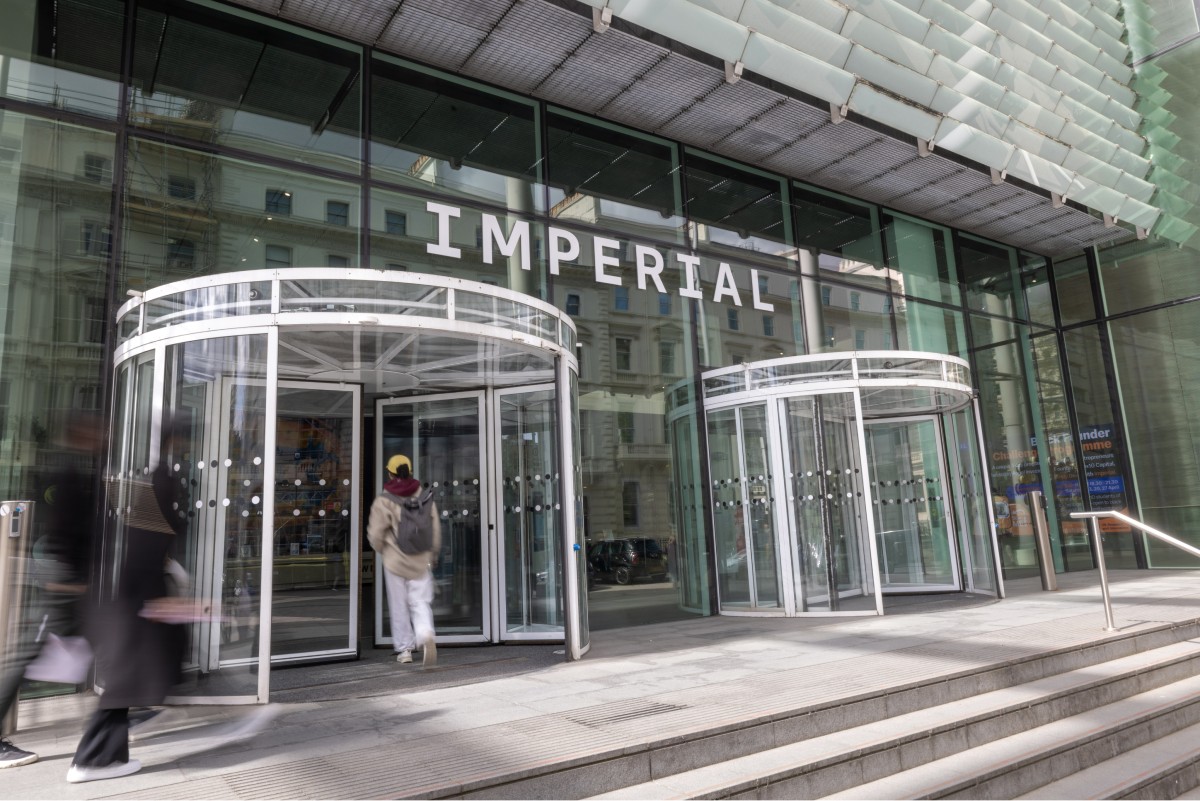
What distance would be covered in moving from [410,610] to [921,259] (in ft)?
40.1

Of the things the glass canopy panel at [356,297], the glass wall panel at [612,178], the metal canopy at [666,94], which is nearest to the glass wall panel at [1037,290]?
the metal canopy at [666,94]

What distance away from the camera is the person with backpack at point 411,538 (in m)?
7.17

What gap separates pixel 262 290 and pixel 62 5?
15.0ft

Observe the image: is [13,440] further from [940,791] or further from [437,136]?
[940,791]

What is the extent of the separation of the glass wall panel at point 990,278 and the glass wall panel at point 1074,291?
48.7 inches

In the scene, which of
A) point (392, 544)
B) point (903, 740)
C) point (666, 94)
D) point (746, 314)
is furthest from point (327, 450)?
point (746, 314)

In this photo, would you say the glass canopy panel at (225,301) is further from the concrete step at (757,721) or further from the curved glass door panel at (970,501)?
the curved glass door panel at (970,501)

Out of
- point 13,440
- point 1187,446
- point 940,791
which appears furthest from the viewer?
point 1187,446

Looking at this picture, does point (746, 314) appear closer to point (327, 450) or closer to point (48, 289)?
point (327, 450)

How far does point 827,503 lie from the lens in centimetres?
1031

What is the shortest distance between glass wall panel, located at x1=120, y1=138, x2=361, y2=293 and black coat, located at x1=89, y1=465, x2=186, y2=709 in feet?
13.7

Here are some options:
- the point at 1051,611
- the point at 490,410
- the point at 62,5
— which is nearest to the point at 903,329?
the point at 1051,611

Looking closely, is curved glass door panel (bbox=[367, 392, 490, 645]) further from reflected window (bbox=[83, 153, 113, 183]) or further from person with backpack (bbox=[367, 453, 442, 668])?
reflected window (bbox=[83, 153, 113, 183])

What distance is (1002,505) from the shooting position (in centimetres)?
1499
